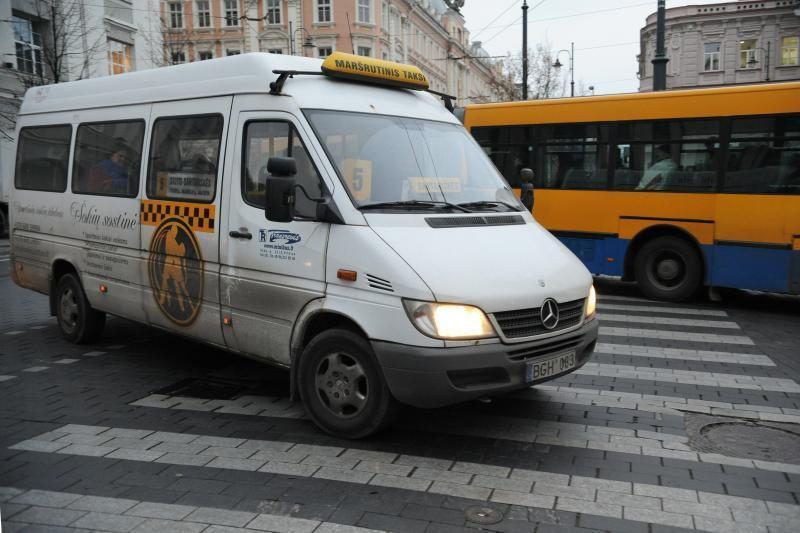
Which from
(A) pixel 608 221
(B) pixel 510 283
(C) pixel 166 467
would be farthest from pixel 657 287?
(C) pixel 166 467

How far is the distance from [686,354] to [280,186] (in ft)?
16.3

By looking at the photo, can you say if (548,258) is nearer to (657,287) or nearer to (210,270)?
(210,270)

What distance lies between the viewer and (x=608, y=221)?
11.5 m

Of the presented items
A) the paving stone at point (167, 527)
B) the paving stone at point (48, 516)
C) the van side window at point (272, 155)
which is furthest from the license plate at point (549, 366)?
the paving stone at point (48, 516)

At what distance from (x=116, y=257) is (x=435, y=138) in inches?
132

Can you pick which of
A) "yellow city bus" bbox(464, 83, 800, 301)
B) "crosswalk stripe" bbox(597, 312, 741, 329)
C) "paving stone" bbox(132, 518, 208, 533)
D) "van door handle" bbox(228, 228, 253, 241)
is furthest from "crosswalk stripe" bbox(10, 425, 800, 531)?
"yellow city bus" bbox(464, 83, 800, 301)

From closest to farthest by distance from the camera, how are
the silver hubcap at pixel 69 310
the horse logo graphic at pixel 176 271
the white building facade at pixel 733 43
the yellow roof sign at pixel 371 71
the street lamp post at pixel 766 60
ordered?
1. the yellow roof sign at pixel 371 71
2. the horse logo graphic at pixel 176 271
3. the silver hubcap at pixel 69 310
4. the street lamp post at pixel 766 60
5. the white building facade at pixel 733 43

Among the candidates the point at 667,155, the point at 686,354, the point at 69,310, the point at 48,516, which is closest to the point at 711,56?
the point at 667,155

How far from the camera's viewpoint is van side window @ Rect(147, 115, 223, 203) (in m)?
5.89

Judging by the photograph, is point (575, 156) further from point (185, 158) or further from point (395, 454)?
point (395, 454)

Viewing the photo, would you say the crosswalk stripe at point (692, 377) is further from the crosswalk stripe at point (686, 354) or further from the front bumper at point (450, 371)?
the front bumper at point (450, 371)

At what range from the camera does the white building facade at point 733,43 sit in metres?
48.3

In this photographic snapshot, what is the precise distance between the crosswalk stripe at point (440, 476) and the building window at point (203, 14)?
59.9m

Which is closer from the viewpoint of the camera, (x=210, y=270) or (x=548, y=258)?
(x=548, y=258)
